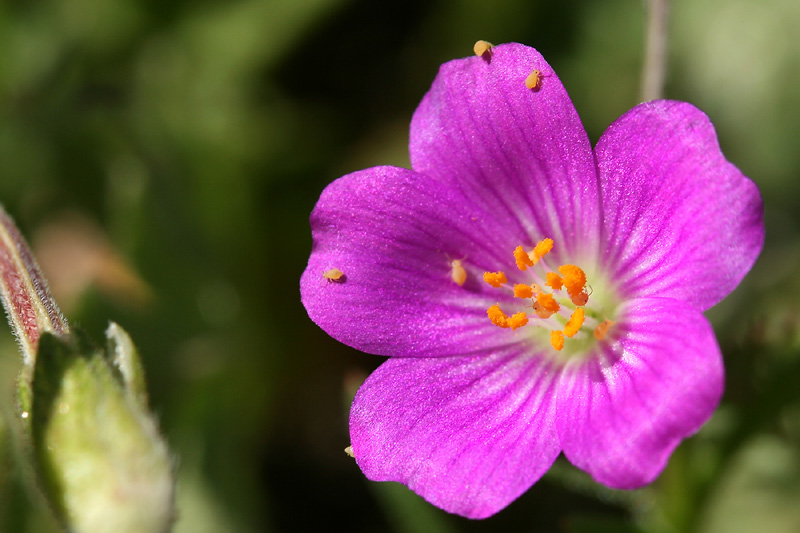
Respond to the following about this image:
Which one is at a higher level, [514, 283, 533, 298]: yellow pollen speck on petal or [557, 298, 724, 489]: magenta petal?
[514, 283, 533, 298]: yellow pollen speck on petal

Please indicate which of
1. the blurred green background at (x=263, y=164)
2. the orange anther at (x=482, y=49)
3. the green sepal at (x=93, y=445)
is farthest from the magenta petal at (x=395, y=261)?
the blurred green background at (x=263, y=164)

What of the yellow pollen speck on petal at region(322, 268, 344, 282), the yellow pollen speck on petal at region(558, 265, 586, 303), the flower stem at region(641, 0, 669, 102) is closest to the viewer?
the yellow pollen speck on petal at region(322, 268, 344, 282)

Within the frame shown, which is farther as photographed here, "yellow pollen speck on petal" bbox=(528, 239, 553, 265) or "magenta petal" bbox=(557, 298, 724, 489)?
"yellow pollen speck on petal" bbox=(528, 239, 553, 265)

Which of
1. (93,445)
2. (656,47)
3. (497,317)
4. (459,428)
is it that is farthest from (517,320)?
(93,445)

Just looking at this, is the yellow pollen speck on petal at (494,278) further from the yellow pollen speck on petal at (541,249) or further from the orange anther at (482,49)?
the orange anther at (482,49)

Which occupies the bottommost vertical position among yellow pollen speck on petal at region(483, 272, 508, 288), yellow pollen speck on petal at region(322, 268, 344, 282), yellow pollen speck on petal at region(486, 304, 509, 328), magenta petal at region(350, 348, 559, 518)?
magenta petal at region(350, 348, 559, 518)

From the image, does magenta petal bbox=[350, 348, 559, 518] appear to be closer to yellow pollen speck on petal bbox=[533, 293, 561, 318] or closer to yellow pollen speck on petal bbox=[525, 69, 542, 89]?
yellow pollen speck on petal bbox=[533, 293, 561, 318]

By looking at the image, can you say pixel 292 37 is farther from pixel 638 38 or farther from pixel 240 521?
pixel 240 521

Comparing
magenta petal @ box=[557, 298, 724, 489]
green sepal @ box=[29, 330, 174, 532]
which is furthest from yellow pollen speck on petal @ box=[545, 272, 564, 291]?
green sepal @ box=[29, 330, 174, 532]

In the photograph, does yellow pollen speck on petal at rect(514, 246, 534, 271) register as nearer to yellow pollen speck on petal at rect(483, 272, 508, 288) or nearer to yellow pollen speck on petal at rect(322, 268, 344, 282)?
yellow pollen speck on petal at rect(483, 272, 508, 288)

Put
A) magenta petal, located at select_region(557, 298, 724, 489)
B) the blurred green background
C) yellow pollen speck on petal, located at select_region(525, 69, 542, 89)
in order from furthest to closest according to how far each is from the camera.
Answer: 1. the blurred green background
2. yellow pollen speck on petal, located at select_region(525, 69, 542, 89)
3. magenta petal, located at select_region(557, 298, 724, 489)
